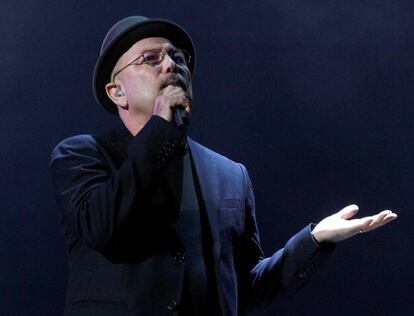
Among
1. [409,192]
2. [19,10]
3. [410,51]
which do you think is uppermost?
[19,10]

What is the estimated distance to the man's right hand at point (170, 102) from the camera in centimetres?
148

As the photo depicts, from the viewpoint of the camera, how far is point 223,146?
248 cm

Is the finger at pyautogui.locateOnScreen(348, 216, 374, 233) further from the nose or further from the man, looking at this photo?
the nose

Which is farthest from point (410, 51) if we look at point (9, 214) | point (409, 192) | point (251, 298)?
point (9, 214)

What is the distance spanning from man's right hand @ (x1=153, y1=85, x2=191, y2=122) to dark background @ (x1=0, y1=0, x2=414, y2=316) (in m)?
0.89

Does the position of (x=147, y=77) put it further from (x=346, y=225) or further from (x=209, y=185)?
(x=346, y=225)

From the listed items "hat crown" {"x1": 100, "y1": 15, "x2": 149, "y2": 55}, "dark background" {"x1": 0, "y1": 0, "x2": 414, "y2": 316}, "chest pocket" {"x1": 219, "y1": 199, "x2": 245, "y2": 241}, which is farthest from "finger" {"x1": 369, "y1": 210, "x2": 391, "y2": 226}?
"dark background" {"x1": 0, "y1": 0, "x2": 414, "y2": 316}

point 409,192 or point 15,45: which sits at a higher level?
point 15,45

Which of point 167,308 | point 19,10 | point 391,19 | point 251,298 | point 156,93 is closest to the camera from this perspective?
point 167,308

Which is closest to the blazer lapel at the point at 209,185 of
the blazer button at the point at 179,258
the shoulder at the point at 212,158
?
the shoulder at the point at 212,158

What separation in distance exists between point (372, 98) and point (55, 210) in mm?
1092

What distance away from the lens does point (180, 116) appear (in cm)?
150

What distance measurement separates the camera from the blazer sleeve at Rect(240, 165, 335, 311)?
5.51ft

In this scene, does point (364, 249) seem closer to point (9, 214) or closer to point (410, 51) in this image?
point (410, 51)
